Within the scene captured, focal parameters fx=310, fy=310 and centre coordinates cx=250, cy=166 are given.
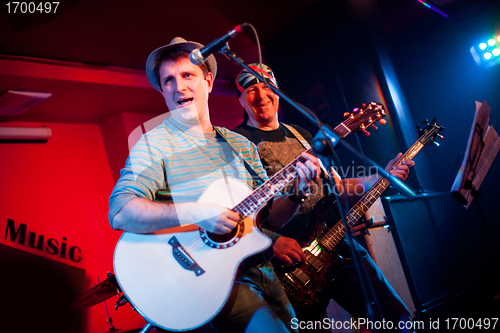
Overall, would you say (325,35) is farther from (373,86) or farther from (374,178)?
(374,178)

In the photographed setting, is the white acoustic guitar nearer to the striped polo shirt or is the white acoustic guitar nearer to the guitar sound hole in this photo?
the guitar sound hole

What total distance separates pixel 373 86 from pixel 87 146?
4270 mm

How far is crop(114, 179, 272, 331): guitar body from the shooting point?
4.89 ft

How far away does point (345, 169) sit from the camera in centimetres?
392

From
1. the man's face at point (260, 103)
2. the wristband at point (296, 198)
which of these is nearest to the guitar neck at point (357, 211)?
the wristband at point (296, 198)

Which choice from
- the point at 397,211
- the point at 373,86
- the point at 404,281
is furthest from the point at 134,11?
the point at 404,281

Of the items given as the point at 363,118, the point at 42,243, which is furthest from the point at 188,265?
the point at 42,243

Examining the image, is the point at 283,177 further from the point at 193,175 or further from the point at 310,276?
the point at 310,276

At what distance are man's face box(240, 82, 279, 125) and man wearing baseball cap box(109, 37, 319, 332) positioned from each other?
54 cm

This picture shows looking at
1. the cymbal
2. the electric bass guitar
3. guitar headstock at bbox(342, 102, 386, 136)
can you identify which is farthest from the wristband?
the cymbal

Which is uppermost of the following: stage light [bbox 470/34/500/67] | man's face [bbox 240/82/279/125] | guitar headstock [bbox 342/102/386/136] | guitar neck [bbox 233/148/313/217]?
stage light [bbox 470/34/500/67]

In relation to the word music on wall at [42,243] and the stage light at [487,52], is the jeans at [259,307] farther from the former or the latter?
the stage light at [487,52]

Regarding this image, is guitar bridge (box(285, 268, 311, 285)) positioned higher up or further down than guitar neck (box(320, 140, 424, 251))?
further down

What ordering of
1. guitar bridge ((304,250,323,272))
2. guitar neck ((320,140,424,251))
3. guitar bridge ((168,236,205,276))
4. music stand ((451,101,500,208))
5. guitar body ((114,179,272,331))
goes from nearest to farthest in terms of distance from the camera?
guitar body ((114,179,272,331)), guitar bridge ((168,236,205,276)), guitar bridge ((304,250,323,272)), guitar neck ((320,140,424,251)), music stand ((451,101,500,208))
